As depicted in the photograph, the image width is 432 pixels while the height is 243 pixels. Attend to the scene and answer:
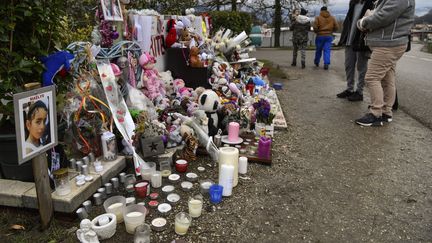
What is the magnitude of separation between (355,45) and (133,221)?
4.42 meters

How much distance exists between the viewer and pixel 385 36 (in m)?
4.00

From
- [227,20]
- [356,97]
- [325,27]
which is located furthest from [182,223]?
[227,20]

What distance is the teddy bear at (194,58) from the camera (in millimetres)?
4684

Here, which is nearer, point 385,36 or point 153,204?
point 153,204

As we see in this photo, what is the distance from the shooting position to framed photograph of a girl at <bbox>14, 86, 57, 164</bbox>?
1750mm

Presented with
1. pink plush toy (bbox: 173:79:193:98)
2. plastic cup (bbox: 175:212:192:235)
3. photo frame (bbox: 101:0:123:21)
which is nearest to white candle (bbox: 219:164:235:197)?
plastic cup (bbox: 175:212:192:235)

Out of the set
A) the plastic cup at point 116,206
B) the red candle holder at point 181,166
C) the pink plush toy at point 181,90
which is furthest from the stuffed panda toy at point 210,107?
the plastic cup at point 116,206

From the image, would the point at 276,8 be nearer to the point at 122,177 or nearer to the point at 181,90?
the point at 181,90

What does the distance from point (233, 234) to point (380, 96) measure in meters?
3.07

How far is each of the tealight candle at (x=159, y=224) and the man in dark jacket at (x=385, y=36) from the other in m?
3.30

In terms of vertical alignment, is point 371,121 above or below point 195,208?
above

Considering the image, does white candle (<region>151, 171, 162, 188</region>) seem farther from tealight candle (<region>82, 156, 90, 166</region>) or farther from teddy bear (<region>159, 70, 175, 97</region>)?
teddy bear (<region>159, 70, 175, 97</region>)

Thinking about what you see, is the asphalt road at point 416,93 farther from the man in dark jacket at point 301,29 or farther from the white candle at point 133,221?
the white candle at point 133,221

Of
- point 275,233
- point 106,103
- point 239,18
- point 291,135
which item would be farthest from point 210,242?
point 239,18
